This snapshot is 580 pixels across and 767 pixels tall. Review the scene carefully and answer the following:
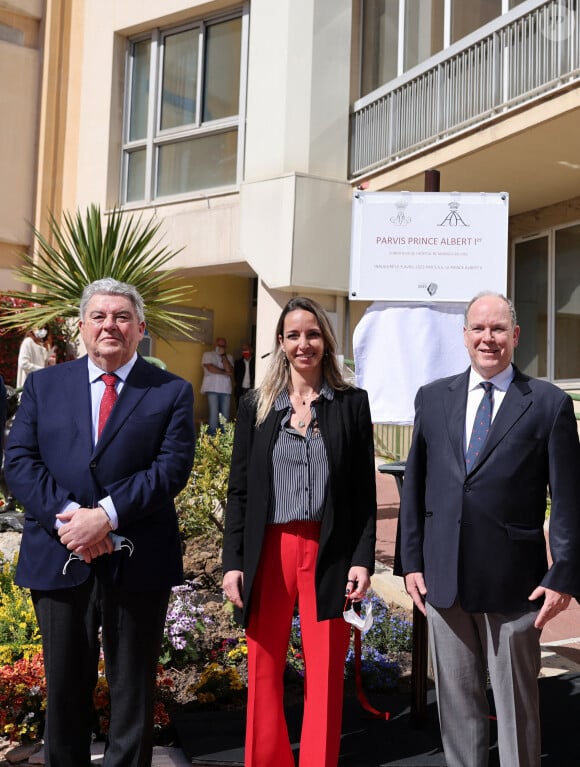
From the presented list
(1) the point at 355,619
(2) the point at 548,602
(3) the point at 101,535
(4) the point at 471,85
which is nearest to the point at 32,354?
(4) the point at 471,85

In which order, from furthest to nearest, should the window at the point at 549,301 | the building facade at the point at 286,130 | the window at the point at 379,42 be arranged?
the window at the point at 379,42 < the window at the point at 549,301 < the building facade at the point at 286,130

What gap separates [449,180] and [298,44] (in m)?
3.04

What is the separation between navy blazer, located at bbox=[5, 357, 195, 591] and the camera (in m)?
3.02

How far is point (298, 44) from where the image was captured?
1189 cm

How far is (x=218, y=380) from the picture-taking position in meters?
14.5

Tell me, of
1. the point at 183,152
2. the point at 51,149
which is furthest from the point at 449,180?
the point at 51,149

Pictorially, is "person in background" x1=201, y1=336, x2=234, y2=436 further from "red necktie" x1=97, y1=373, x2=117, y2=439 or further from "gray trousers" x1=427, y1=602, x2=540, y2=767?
"gray trousers" x1=427, y1=602, x2=540, y2=767

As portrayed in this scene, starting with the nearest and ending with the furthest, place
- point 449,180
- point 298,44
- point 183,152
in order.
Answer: point 449,180 → point 298,44 → point 183,152

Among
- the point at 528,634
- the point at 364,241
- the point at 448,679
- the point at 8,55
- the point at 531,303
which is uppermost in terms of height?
the point at 8,55

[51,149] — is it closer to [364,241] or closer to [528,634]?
[364,241]

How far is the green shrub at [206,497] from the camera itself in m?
6.49

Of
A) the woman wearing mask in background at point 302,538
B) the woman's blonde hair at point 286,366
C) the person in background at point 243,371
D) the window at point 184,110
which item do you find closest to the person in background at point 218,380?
the person in background at point 243,371

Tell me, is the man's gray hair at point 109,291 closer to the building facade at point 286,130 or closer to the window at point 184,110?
the building facade at point 286,130

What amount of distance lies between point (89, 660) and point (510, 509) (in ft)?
5.27
